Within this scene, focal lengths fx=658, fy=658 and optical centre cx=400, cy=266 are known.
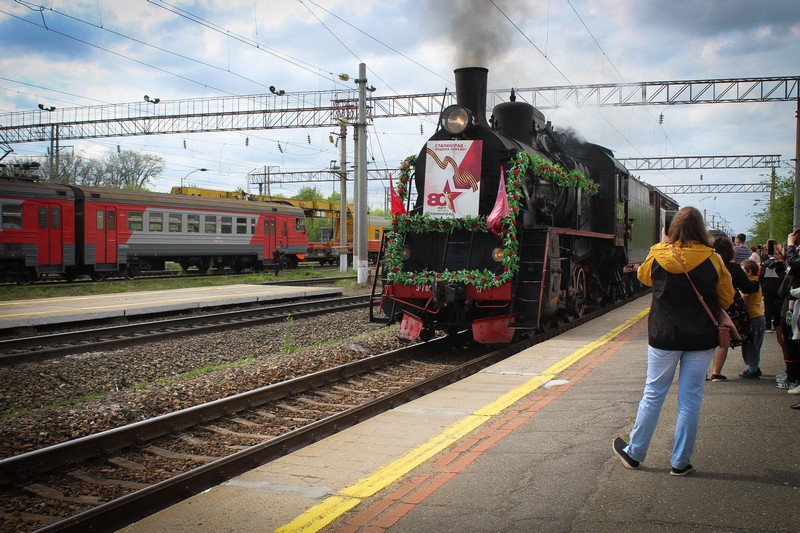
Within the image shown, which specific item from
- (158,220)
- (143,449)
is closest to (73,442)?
(143,449)

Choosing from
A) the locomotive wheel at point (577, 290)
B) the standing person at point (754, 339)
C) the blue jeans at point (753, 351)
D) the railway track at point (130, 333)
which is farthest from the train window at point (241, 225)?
the blue jeans at point (753, 351)

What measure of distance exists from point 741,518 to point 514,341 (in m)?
7.64

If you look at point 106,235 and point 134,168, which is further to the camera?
point 134,168

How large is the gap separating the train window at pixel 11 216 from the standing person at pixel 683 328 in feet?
72.5

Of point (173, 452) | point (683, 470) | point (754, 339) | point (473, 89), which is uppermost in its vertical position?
point (473, 89)

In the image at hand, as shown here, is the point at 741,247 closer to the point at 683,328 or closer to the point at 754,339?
the point at 754,339

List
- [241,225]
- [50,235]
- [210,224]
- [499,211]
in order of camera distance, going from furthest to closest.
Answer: [241,225] < [210,224] < [50,235] < [499,211]

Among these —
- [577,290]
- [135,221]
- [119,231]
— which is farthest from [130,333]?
[135,221]

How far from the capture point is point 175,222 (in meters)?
27.1

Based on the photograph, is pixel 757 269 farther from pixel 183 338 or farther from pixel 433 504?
pixel 183 338

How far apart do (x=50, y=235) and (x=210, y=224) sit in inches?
294

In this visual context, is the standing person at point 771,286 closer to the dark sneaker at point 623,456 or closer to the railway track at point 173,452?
the railway track at point 173,452

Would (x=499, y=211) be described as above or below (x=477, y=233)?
above

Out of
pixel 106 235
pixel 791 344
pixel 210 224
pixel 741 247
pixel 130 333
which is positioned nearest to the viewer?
pixel 791 344
